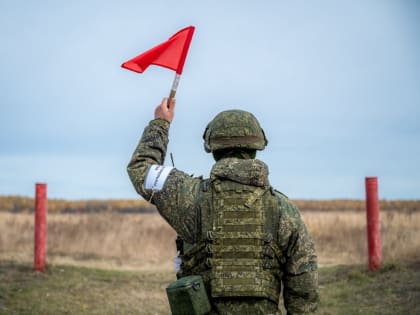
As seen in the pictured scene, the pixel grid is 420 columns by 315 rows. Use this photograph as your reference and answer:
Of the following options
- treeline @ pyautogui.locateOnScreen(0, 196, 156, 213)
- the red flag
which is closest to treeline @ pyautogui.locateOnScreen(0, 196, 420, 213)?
treeline @ pyautogui.locateOnScreen(0, 196, 156, 213)

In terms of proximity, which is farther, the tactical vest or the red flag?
the red flag

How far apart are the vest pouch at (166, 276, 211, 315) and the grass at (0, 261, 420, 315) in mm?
6552

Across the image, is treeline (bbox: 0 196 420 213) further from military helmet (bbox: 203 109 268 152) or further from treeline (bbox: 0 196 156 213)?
military helmet (bbox: 203 109 268 152)

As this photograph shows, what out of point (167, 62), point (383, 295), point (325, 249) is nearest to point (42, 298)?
point (383, 295)

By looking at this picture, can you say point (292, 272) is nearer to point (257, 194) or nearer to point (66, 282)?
point (257, 194)

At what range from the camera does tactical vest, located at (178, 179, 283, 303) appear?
3959 millimetres

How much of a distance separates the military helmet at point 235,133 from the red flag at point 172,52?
724mm

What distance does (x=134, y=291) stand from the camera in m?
11.7

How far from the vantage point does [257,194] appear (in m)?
3.99

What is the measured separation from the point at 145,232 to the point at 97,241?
2259mm

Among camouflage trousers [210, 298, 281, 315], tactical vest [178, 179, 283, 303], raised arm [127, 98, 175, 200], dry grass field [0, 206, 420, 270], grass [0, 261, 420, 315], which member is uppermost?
raised arm [127, 98, 175, 200]

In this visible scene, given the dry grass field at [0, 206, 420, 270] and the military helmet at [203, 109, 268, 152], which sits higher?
the military helmet at [203, 109, 268, 152]

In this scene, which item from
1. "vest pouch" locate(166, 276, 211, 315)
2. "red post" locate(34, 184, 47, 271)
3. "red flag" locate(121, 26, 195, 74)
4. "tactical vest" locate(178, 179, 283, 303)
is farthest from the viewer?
"red post" locate(34, 184, 47, 271)

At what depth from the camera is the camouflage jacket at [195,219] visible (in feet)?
13.0
